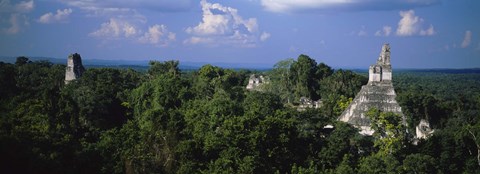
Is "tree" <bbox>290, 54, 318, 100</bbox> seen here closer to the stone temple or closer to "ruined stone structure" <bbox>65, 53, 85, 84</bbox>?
the stone temple

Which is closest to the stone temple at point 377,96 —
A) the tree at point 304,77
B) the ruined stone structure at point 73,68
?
the tree at point 304,77

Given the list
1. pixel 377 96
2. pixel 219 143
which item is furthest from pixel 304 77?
pixel 219 143

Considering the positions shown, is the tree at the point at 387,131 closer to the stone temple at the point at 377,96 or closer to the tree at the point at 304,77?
the stone temple at the point at 377,96

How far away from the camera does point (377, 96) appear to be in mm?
32188

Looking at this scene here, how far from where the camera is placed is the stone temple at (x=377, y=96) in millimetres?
31781

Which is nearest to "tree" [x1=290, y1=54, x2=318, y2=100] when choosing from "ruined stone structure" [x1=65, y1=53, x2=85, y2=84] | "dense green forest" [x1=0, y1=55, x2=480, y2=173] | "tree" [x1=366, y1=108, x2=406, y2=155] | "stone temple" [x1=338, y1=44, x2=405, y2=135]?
"dense green forest" [x1=0, y1=55, x2=480, y2=173]

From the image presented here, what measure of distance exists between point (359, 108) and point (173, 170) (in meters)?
13.6

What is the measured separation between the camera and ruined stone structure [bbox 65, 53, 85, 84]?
56844mm

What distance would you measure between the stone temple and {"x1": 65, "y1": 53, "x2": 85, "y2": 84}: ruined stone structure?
3508cm

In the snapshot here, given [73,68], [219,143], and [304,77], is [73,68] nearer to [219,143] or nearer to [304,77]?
[304,77]

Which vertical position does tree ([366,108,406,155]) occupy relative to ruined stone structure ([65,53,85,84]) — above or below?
below

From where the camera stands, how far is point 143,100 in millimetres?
42500

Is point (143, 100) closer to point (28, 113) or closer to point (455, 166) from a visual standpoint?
point (28, 113)

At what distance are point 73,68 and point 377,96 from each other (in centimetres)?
3695
